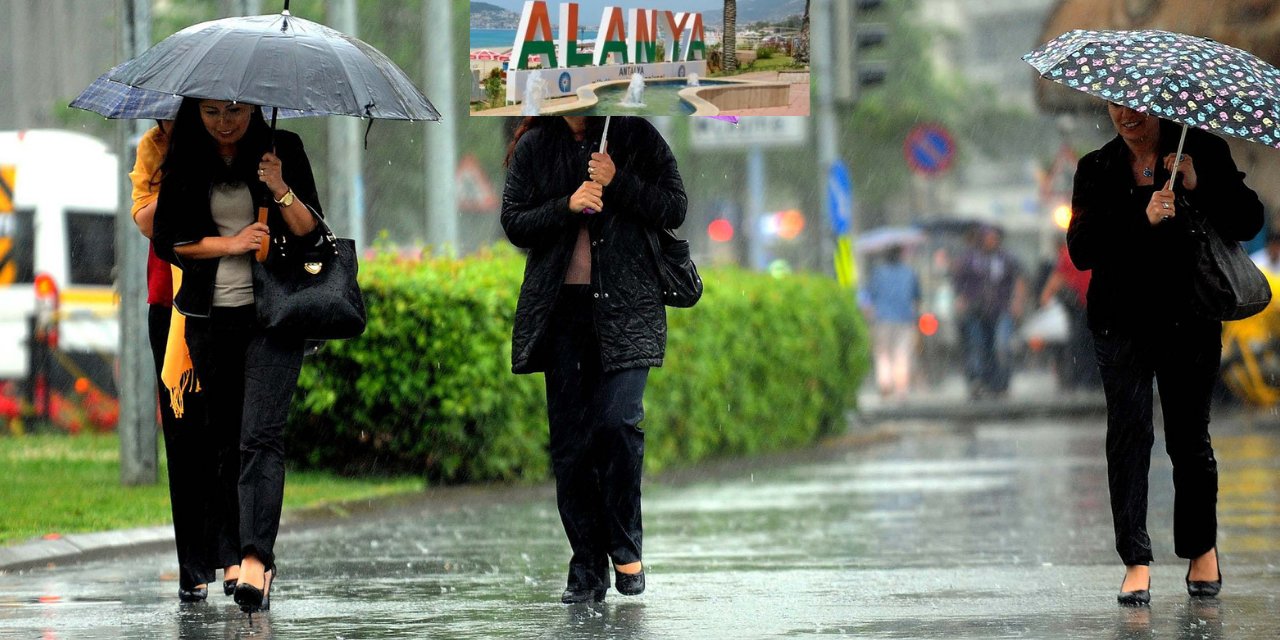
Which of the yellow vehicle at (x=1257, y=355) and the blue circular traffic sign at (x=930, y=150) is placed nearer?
the yellow vehicle at (x=1257, y=355)

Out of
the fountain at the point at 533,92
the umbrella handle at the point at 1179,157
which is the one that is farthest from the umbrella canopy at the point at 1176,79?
the fountain at the point at 533,92

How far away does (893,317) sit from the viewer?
25.8 m

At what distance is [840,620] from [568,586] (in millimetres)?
1021

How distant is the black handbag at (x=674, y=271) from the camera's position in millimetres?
7297

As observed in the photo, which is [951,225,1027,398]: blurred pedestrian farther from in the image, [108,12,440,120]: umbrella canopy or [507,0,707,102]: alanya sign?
[108,12,440,120]: umbrella canopy

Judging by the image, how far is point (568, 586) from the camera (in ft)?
24.0

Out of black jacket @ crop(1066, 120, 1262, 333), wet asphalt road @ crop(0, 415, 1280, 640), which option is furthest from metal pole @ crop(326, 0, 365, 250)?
black jacket @ crop(1066, 120, 1262, 333)

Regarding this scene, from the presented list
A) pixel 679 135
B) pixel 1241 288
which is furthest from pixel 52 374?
pixel 679 135

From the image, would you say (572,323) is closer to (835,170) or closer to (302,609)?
(302,609)

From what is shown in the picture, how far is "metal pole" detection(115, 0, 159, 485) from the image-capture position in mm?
11562

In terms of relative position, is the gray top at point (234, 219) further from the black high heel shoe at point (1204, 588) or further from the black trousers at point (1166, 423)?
the black high heel shoe at point (1204, 588)

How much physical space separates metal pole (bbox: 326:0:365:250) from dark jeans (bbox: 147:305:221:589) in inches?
281

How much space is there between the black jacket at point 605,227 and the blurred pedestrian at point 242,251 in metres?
0.72

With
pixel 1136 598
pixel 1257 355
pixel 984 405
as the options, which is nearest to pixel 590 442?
pixel 1136 598
